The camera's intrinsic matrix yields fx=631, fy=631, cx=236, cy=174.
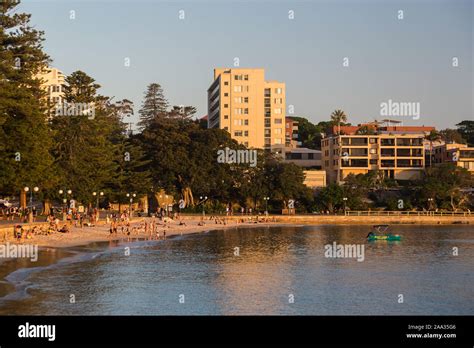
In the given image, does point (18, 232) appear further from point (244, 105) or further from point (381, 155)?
point (381, 155)

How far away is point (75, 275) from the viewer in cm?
3559

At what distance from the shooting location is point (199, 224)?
7994 centimetres

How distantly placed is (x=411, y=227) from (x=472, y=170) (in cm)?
3291

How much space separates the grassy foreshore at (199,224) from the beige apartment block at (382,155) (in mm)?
19448

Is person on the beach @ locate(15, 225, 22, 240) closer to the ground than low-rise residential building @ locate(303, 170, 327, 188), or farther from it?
closer to the ground

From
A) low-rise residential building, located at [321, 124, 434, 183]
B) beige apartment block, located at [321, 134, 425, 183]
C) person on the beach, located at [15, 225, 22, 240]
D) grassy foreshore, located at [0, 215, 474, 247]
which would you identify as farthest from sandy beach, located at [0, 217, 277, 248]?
beige apartment block, located at [321, 134, 425, 183]

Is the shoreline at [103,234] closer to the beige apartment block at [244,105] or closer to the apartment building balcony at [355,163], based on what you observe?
the apartment building balcony at [355,163]

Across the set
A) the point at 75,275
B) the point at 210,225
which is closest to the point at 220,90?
the point at 210,225

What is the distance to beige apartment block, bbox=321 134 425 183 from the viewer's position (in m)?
114

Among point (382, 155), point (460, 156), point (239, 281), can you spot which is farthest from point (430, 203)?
point (239, 281)

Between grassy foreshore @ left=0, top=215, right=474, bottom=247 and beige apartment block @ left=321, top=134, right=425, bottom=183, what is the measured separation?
63.8 ft

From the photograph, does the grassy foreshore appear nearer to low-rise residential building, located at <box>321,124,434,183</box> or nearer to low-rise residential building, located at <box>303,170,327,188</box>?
low-rise residential building, located at <box>303,170,327,188</box>

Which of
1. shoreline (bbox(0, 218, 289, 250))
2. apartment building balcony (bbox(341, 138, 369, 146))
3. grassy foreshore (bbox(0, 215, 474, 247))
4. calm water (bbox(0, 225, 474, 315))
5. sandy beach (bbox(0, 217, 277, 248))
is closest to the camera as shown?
calm water (bbox(0, 225, 474, 315))

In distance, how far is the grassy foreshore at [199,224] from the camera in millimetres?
50638
